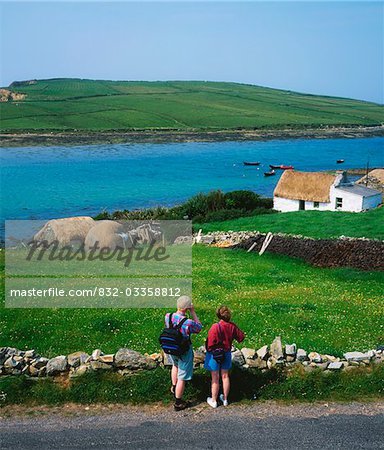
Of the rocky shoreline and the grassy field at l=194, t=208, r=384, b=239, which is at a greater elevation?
the rocky shoreline

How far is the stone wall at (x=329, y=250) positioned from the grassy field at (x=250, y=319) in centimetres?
436

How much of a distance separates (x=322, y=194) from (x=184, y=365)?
175 feet

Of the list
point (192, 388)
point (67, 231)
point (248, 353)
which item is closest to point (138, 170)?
point (67, 231)

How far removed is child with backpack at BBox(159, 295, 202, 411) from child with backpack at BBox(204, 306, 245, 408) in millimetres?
464

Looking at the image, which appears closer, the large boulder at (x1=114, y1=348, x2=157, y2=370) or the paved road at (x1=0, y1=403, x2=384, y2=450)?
the paved road at (x1=0, y1=403, x2=384, y2=450)

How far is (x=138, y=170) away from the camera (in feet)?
387

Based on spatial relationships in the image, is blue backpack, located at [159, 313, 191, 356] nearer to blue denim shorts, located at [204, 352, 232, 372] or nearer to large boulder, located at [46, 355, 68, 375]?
blue denim shorts, located at [204, 352, 232, 372]

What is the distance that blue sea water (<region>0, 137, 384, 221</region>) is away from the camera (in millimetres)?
86125

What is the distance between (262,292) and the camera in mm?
21953

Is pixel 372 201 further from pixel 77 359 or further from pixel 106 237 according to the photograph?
pixel 77 359

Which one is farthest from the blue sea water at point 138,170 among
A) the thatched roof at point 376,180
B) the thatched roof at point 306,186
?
the thatched roof at point 306,186

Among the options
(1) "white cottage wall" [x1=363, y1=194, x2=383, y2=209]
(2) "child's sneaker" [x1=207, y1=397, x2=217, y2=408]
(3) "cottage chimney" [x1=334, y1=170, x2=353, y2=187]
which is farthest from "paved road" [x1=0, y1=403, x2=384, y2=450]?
(3) "cottage chimney" [x1=334, y1=170, x2=353, y2=187]

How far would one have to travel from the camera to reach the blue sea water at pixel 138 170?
3391 inches

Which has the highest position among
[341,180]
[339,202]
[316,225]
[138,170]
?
[341,180]
